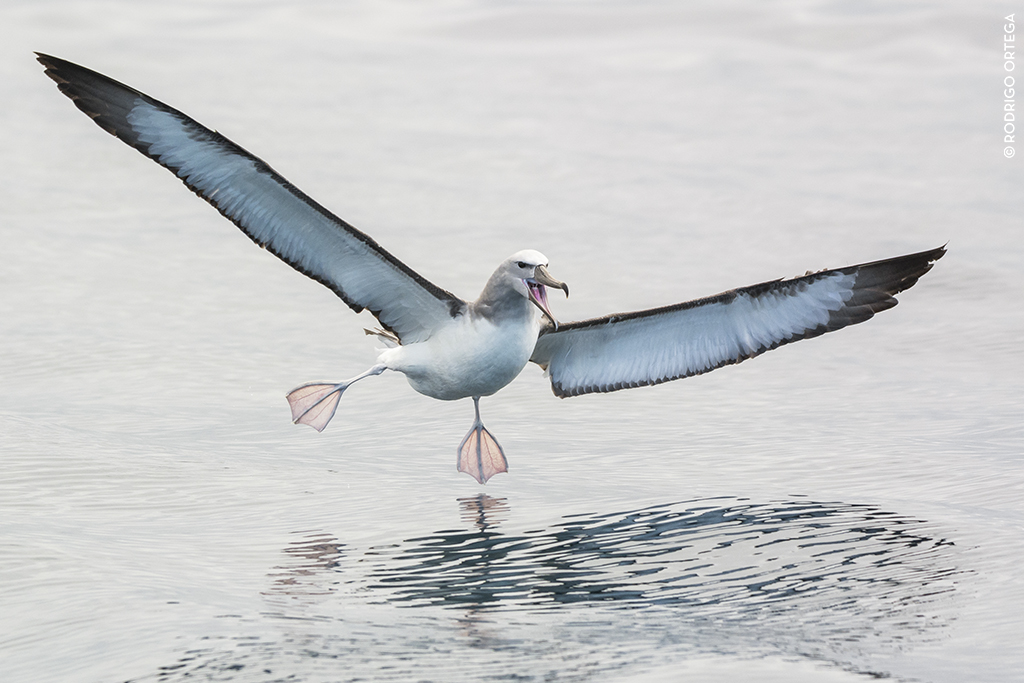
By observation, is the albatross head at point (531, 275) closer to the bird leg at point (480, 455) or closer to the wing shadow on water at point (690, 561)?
the bird leg at point (480, 455)

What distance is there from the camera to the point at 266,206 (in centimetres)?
1051

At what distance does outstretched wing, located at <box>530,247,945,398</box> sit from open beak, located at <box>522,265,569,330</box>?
3.55 feet

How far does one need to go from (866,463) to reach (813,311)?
4.33 ft

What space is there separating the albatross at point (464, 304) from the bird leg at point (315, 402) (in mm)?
11

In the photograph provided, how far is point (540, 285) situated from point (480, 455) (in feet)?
5.09

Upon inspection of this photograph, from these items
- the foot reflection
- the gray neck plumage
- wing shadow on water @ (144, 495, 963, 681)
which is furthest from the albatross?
wing shadow on water @ (144, 495, 963, 681)

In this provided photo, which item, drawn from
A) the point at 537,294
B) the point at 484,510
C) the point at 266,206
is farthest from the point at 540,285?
the point at 266,206

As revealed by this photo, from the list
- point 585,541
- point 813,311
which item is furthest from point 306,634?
point 813,311

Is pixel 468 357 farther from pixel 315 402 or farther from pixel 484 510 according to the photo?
pixel 315 402

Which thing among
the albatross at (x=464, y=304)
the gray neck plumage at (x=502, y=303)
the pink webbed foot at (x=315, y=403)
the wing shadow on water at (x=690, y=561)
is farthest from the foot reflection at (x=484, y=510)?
the pink webbed foot at (x=315, y=403)

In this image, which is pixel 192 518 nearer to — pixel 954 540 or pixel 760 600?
pixel 760 600

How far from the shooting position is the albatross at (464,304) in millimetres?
10047

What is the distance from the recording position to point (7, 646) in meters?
7.54

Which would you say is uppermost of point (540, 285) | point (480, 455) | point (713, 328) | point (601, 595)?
point (540, 285)
